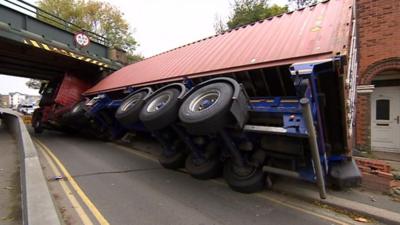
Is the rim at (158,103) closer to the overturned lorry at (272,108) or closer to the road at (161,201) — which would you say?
the overturned lorry at (272,108)

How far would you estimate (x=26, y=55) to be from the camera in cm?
1503

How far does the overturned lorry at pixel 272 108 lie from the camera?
529cm

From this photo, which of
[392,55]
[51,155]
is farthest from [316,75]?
[51,155]

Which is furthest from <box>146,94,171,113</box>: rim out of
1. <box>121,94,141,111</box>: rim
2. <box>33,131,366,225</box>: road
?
<box>33,131,366,225</box>: road

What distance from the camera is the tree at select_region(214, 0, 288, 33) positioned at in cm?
2966

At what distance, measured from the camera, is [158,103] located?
7.32 m

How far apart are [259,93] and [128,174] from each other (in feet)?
11.2

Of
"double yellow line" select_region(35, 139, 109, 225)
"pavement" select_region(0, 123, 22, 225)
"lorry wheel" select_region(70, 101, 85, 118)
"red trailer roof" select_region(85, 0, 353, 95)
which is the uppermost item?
"red trailer roof" select_region(85, 0, 353, 95)

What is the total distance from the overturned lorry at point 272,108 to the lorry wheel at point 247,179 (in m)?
0.02

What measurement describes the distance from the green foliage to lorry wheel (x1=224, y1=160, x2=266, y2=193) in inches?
962

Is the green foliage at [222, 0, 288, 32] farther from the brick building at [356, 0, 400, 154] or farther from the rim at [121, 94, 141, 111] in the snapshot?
the rim at [121, 94, 141, 111]

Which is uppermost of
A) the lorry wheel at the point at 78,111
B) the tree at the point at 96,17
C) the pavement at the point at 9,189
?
the tree at the point at 96,17

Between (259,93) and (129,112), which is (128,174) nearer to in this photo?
(129,112)

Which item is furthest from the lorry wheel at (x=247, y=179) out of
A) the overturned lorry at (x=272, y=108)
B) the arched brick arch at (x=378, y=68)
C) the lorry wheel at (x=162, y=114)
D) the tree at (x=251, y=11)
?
the tree at (x=251, y=11)
